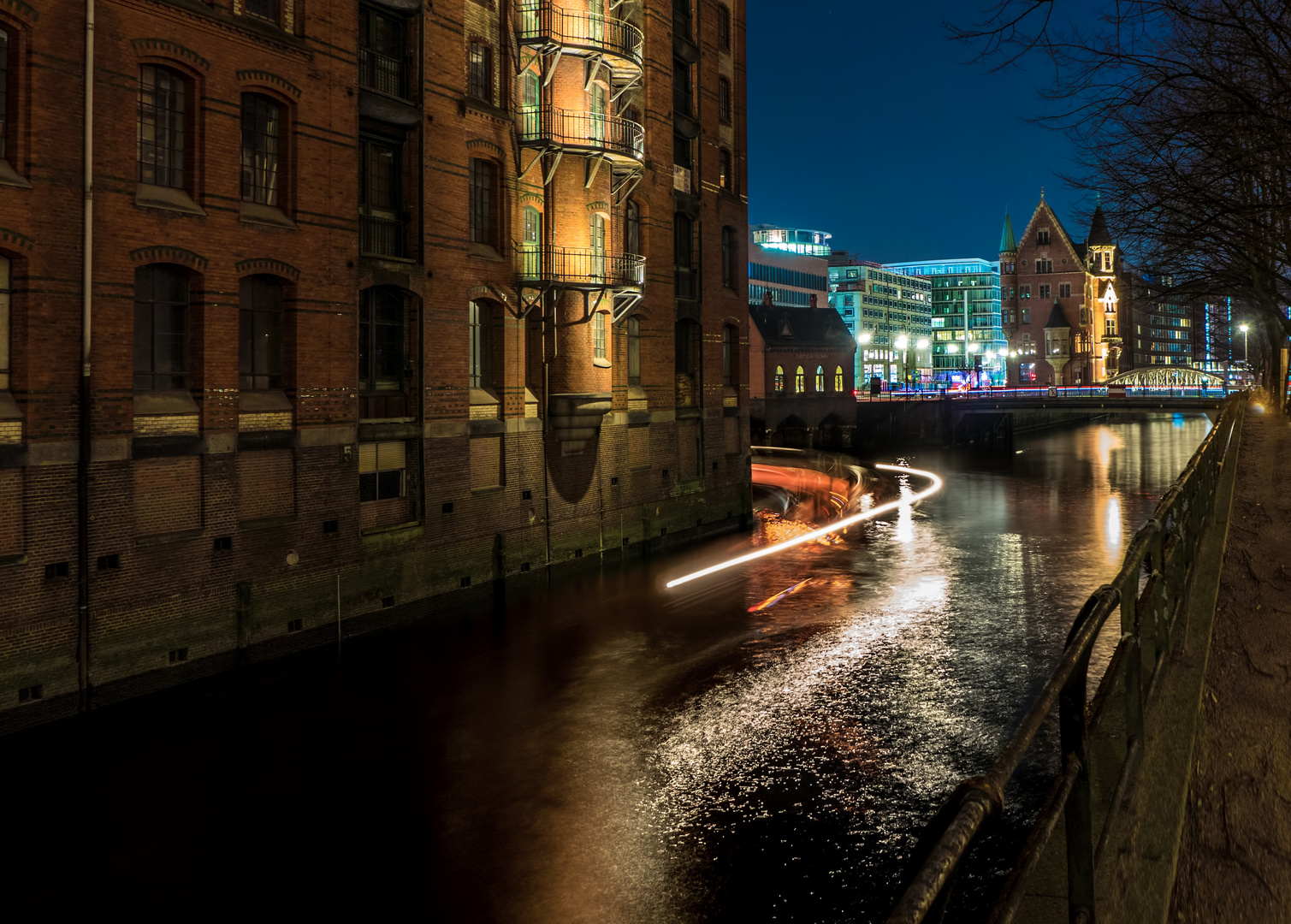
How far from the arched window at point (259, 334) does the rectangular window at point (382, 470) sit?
2646 mm

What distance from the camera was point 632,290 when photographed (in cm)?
2759

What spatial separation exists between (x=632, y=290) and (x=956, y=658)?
42.8 ft

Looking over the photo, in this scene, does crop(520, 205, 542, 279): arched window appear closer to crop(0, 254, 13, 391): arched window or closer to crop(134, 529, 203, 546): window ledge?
crop(134, 529, 203, 546): window ledge

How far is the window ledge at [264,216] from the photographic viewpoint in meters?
19.0

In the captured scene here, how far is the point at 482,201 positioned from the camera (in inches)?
989

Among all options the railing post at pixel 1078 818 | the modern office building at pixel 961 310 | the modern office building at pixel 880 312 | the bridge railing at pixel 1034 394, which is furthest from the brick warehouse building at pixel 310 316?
the modern office building at pixel 961 310

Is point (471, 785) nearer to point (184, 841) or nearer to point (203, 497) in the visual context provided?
point (184, 841)

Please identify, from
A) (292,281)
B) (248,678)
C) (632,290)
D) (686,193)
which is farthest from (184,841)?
(686,193)

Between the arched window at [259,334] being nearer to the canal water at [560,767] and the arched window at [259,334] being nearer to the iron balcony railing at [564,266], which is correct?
the canal water at [560,767]

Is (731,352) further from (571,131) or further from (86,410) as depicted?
(86,410)

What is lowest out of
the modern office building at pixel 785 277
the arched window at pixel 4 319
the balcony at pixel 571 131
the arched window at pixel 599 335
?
the arched window at pixel 4 319

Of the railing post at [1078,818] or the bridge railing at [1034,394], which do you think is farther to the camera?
the bridge railing at [1034,394]

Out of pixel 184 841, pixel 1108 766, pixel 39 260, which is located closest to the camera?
pixel 1108 766

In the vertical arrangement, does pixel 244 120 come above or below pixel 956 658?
above
